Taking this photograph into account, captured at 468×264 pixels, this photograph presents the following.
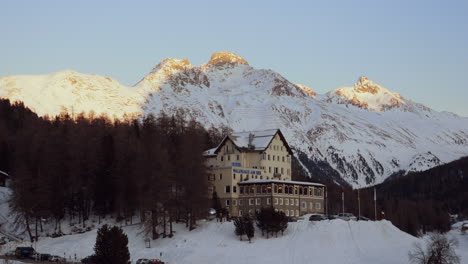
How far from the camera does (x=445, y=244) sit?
107938 millimetres

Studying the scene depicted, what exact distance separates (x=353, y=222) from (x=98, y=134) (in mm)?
66354

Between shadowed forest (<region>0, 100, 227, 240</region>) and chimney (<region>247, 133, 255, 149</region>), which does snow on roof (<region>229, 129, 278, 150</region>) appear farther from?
shadowed forest (<region>0, 100, 227, 240</region>)

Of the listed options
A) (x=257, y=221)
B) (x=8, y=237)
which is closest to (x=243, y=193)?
(x=257, y=221)

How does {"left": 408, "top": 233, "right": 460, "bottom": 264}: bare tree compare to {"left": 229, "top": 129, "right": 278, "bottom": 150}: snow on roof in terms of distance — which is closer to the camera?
{"left": 408, "top": 233, "right": 460, "bottom": 264}: bare tree

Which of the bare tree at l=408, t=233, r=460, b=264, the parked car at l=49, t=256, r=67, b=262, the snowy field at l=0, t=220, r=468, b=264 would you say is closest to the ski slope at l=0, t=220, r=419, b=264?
the snowy field at l=0, t=220, r=468, b=264

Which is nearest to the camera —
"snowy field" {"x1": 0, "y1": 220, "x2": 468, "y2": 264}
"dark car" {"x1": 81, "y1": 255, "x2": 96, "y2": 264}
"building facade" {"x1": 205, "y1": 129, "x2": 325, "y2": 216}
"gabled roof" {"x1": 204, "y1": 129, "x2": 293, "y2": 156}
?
"dark car" {"x1": 81, "y1": 255, "x2": 96, "y2": 264}

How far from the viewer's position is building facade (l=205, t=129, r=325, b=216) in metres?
138

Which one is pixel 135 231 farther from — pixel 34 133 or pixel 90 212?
pixel 34 133

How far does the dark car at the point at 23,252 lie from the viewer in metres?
106

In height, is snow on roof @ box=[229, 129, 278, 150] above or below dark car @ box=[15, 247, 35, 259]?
above

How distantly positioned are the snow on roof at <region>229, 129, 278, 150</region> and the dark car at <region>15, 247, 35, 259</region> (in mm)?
53363

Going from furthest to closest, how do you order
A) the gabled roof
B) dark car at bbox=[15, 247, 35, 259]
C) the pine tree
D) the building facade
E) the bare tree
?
1. the gabled roof
2. the building facade
3. dark car at bbox=[15, 247, 35, 259]
4. the bare tree
5. the pine tree

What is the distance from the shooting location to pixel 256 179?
145875 millimetres

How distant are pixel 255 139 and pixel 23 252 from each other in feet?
205
